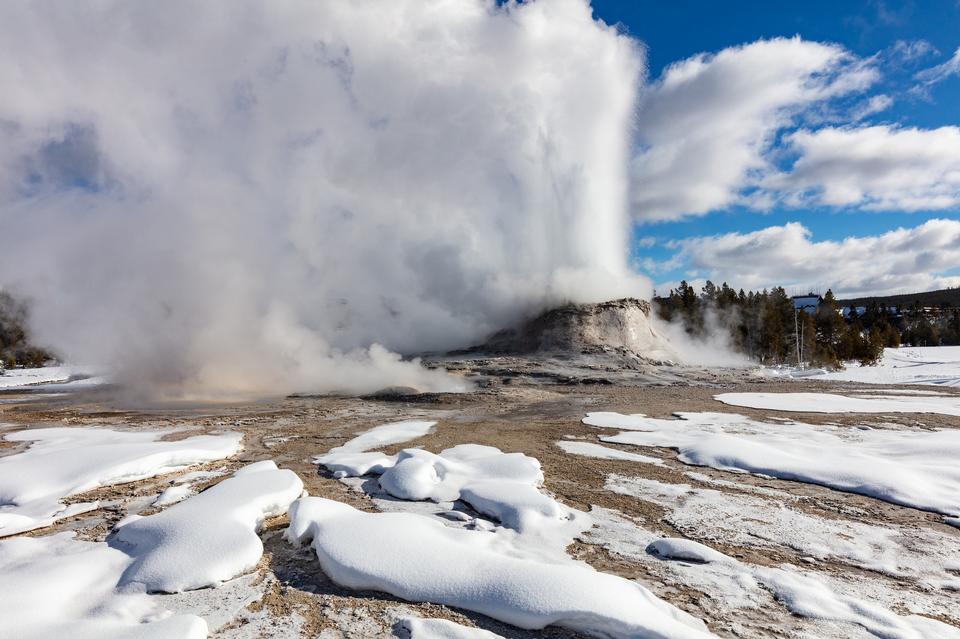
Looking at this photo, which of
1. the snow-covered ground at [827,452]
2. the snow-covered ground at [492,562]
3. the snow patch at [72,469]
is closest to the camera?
the snow-covered ground at [492,562]

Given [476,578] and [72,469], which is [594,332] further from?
[476,578]

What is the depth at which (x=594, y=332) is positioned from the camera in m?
28.6

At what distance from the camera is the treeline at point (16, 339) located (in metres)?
27.0

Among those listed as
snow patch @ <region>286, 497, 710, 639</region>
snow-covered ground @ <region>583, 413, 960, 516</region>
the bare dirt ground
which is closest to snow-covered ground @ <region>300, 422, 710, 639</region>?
snow patch @ <region>286, 497, 710, 639</region>

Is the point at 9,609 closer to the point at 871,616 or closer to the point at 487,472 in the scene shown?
the point at 487,472

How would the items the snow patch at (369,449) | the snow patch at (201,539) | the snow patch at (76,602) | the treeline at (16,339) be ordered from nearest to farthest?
1. the snow patch at (76,602)
2. the snow patch at (201,539)
3. the snow patch at (369,449)
4. the treeline at (16,339)

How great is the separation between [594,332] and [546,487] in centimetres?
2247

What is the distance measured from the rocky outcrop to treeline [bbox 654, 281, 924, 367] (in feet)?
39.3

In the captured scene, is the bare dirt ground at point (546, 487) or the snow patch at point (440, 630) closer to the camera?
the snow patch at point (440, 630)

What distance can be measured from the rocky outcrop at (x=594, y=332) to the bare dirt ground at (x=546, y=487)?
10555mm

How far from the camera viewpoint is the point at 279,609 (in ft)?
12.1

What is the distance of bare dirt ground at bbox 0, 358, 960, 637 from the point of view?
3600mm

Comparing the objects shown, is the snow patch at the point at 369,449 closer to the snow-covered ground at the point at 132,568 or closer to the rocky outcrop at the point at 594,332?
the snow-covered ground at the point at 132,568

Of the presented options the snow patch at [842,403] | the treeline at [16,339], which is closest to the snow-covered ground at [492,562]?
the snow patch at [842,403]
